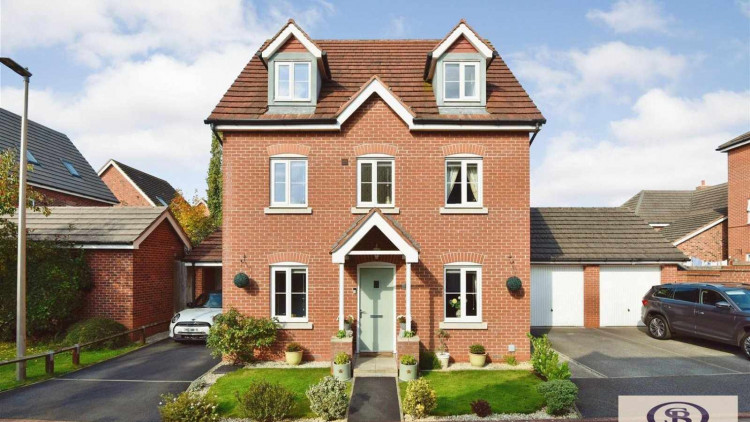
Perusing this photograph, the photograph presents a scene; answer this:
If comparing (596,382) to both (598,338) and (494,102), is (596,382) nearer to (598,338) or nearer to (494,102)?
(598,338)

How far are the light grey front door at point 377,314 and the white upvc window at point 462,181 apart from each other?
2.83 metres

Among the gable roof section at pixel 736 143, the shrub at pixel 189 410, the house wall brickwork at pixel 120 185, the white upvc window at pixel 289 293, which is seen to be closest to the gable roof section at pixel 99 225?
the white upvc window at pixel 289 293

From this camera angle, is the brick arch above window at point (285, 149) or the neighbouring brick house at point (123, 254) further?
the neighbouring brick house at point (123, 254)

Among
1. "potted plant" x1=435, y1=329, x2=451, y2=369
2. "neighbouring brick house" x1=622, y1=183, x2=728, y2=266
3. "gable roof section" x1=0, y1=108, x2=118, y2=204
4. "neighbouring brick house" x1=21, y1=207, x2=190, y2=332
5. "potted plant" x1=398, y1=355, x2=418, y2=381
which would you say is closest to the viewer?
"potted plant" x1=398, y1=355, x2=418, y2=381

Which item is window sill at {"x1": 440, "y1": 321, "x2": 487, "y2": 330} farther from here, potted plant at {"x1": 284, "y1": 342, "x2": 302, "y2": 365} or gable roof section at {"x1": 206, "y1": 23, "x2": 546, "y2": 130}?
gable roof section at {"x1": 206, "y1": 23, "x2": 546, "y2": 130}

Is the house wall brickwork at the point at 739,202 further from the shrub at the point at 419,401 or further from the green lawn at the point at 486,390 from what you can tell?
the shrub at the point at 419,401

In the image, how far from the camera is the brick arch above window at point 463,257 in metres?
12.3

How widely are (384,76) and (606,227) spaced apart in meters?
12.0

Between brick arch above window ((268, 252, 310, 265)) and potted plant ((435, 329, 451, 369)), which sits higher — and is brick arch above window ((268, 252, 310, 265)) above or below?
above

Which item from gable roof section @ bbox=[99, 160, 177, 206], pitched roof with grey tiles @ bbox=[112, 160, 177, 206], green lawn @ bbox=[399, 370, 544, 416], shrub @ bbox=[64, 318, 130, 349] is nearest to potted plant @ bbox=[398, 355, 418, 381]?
green lawn @ bbox=[399, 370, 544, 416]

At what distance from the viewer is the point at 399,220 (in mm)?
12500

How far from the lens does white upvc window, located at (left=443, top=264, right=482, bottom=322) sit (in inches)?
485

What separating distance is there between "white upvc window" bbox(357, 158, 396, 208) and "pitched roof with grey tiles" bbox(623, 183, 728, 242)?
1020 inches

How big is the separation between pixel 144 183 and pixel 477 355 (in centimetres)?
3765
